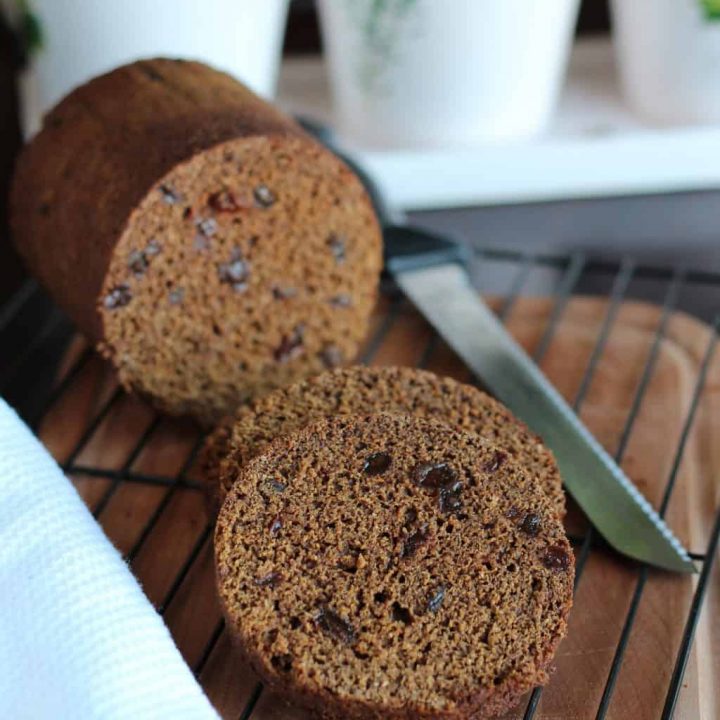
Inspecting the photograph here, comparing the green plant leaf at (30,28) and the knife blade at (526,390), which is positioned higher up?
the green plant leaf at (30,28)

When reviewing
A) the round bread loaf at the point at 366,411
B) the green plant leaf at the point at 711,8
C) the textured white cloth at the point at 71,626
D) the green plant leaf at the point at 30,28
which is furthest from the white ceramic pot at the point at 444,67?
the textured white cloth at the point at 71,626

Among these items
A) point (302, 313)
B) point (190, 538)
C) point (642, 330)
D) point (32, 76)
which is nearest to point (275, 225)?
point (302, 313)

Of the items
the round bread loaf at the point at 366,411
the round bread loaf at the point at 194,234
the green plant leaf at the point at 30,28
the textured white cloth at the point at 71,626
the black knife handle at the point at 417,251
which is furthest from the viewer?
the green plant leaf at the point at 30,28

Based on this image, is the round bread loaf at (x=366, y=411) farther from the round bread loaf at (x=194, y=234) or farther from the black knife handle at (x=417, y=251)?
the black knife handle at (x=417, y=251)

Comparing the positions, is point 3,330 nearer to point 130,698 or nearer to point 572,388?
point 572,388

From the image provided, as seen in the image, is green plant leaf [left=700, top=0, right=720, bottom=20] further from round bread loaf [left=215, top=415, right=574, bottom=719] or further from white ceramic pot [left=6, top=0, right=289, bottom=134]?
round bread loaf [left=215, top=415, right=574, bottom=719]

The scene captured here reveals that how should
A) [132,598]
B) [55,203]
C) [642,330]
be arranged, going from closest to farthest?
[132,598] → [55,203] → [642,330]

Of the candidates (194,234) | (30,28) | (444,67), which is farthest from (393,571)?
(30,28)

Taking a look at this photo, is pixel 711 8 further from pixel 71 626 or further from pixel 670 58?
pixel 71 626
